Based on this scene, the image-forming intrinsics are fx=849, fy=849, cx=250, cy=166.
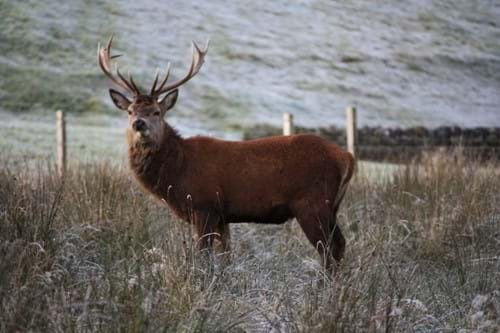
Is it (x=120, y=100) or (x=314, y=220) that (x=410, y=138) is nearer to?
(x=120, y=100)

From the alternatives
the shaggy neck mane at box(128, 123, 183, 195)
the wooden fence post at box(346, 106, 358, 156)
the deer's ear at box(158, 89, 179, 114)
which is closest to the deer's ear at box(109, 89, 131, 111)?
the deer's ear at box(158, 89, 179, 114)

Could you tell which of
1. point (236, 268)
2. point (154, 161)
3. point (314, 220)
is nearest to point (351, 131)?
point (154, 161)

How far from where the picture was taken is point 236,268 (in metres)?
5.33

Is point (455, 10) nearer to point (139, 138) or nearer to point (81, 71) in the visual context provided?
point (81, 71)

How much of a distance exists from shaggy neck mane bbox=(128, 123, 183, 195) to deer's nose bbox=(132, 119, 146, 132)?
0.18 metres

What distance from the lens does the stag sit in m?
6.00

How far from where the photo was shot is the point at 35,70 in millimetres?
20094

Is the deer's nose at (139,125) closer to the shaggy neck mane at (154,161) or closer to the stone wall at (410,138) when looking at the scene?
the shaggy neck mane at (154,161)

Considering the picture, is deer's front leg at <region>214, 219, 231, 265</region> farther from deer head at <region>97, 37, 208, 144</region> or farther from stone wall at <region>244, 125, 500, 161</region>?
stone wall at <region>244, 125, 500, 161</region>

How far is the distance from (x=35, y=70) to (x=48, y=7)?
2579mm

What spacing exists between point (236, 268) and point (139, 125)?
4.70 ft

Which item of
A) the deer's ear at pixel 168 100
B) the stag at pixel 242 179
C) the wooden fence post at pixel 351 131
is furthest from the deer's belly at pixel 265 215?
the wooden fence post at pixel 351 131

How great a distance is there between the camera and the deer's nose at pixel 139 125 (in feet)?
20.1

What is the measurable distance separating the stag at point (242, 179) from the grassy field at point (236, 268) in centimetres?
26
